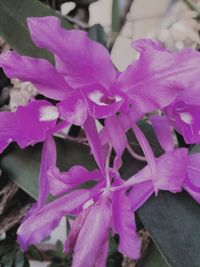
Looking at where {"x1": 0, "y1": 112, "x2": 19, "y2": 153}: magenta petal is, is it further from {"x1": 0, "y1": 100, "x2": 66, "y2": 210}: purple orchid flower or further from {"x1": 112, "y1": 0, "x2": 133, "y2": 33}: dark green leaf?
{"x1": 112, "y1": 0, "x2": 133, "y2": 33}: dark green leaf

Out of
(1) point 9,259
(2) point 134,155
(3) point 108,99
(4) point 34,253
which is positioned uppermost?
(3) point 108,99

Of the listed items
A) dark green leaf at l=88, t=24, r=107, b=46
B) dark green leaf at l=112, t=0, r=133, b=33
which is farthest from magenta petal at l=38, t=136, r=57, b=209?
dark green leaf at l=112, t=0, r=133, b=33

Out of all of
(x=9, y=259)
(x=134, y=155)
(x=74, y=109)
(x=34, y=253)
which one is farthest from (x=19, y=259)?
(x=74, y=109)

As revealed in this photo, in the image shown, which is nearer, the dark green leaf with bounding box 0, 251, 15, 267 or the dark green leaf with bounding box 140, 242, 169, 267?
the dark green leaf with bounding box 140, 242, 169, 267

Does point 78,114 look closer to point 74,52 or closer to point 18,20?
point 74,52

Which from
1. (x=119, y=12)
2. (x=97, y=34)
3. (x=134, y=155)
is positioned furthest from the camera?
(x=119, y=12)

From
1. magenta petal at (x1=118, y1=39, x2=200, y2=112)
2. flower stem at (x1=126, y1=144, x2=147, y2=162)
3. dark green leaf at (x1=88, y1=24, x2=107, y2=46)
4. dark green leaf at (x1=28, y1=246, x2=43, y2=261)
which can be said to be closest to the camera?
magenta petal at (x1=118, y1=39, x2=200, y2=112)

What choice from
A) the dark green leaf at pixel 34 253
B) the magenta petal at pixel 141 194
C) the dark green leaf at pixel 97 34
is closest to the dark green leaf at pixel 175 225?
the magenta petal at pixel 141 194
